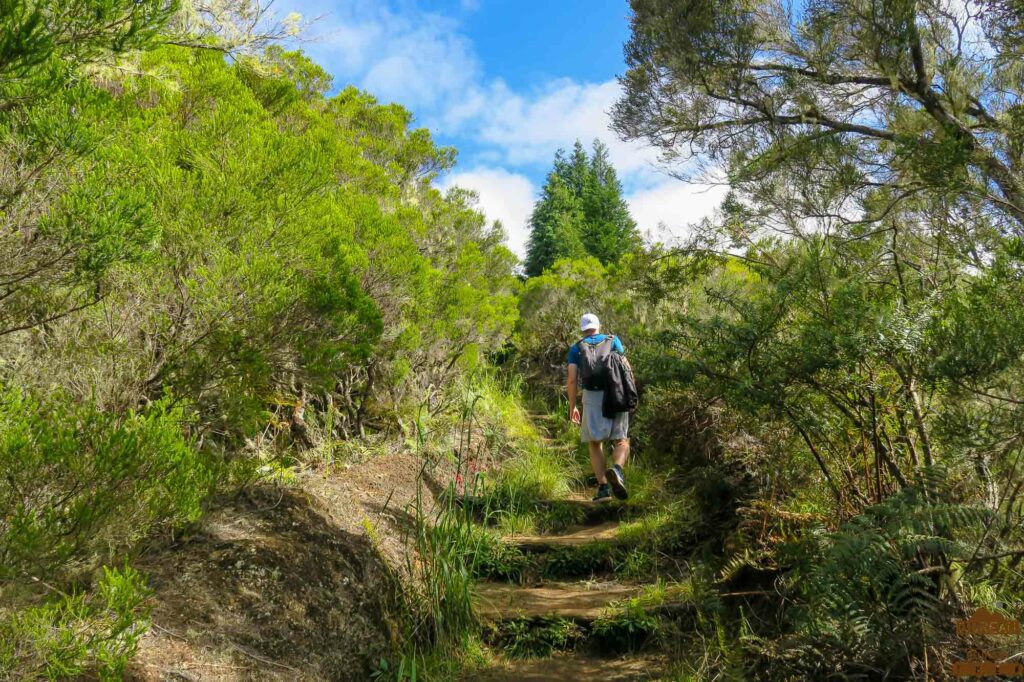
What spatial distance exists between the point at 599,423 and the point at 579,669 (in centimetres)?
240

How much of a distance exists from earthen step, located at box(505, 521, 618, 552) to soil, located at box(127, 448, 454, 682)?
48.5 inches

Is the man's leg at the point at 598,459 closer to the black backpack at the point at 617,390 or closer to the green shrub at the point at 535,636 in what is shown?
the black backpack at the point at 617,390

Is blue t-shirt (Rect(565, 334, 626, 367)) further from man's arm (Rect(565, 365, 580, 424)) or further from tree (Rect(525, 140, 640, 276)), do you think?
tree (Rect(525, 140, 640, 276))

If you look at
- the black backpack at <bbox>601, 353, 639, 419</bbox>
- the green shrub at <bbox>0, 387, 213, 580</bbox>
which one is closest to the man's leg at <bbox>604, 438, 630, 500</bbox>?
the black backpack at <bbox>601, 353, 639, 419</bbox>

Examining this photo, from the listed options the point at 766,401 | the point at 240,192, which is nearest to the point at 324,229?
the point at 240,192

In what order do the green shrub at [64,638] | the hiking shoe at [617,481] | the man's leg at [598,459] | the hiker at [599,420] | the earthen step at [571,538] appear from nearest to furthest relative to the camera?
the green shrub at [64,638] → the earthen step at [571,538] → the hiking shoe at [617,481] → the hiker at [599,420] → the man's leg at [598,459]

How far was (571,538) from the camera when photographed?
5.46m

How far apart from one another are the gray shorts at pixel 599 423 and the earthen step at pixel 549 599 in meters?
1.41

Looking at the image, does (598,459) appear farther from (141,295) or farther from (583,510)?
(141,295)

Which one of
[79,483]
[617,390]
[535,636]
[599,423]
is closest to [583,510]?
[599,423]

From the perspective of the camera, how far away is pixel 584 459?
782 centimetres


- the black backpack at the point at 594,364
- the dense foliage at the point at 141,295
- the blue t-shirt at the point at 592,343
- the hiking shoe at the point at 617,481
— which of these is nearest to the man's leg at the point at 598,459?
the hiking shoe at the point at 617,481

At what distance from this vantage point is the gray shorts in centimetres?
567

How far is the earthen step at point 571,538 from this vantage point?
5.18 metres
